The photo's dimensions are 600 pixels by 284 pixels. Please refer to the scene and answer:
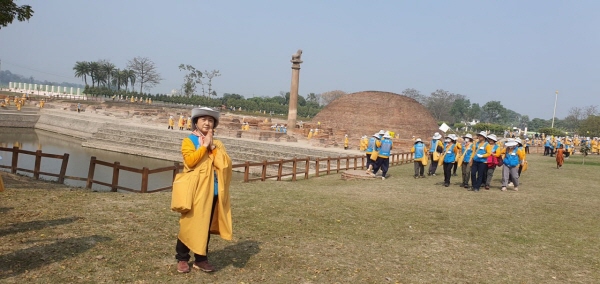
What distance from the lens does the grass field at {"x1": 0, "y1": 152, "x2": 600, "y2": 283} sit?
14.0 ft

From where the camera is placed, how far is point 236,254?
483 centimetres

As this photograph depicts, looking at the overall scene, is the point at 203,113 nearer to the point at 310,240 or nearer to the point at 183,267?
the point at 183,267

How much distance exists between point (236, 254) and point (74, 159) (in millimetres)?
19386

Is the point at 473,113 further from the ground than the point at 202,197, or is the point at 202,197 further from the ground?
the point at 473,113

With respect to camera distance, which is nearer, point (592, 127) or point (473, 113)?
point (592, 127)

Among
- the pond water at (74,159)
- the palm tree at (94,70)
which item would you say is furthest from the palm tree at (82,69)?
the pond water at (74,159)

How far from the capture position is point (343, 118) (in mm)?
46281

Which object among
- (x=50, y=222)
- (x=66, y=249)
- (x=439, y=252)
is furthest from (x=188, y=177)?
(x=439, y=252)

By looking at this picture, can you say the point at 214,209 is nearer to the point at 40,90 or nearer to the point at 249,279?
the point at 249,279

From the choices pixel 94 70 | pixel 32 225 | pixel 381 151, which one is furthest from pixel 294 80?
pixel 94 70

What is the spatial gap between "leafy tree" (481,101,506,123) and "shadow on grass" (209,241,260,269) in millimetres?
101130

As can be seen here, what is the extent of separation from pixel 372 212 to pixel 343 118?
127 ft

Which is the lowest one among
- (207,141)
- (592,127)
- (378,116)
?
(207,141)

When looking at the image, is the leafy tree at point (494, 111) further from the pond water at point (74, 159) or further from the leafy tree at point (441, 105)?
the pond water at point (74, 159)
